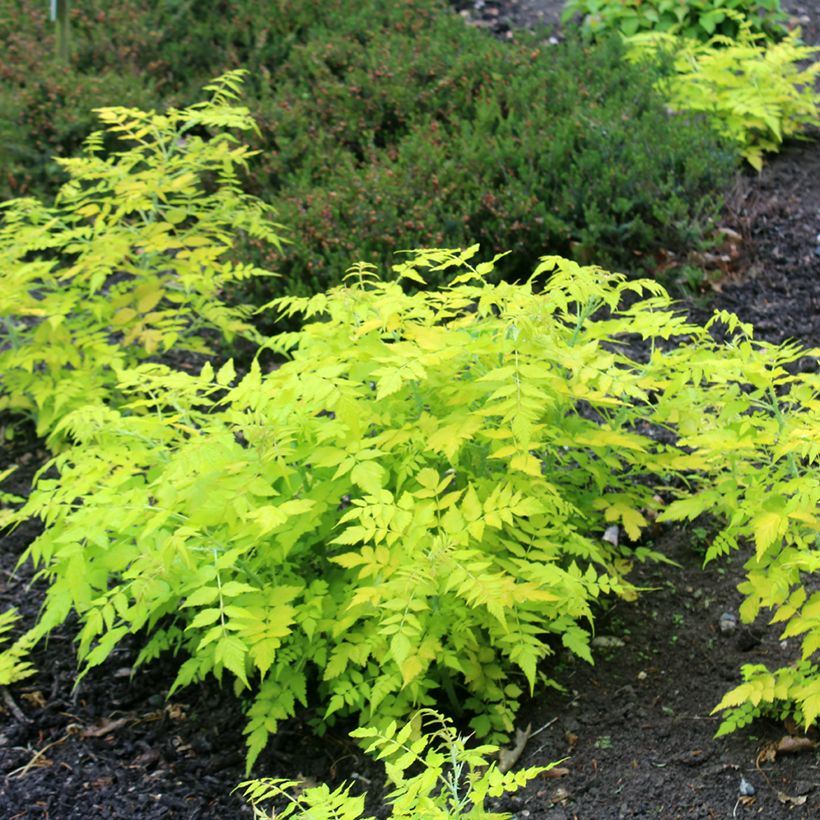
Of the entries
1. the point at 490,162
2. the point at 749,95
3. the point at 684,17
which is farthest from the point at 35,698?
the point at 684,17

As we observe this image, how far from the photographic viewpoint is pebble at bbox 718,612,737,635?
143 inches

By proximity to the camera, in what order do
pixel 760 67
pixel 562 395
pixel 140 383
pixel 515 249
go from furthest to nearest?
pixel 760 67
pixel 515 249
pixel 140 383
pixel 562 395

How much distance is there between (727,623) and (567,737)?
0.72 meters

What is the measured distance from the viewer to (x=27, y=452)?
5105 millimetres

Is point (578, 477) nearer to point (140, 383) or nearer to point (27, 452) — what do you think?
point (140, 383)

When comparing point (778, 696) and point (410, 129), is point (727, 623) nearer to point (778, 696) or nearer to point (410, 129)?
point (778, 696)

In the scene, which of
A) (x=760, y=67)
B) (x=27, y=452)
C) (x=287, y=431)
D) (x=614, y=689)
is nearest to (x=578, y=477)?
(x=614, y=689)

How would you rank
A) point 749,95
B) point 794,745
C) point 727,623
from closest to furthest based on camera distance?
point 794,745 → point 727,623 → point 749,95

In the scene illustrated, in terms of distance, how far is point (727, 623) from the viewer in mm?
3656

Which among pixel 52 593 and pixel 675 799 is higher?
pixel 52 593

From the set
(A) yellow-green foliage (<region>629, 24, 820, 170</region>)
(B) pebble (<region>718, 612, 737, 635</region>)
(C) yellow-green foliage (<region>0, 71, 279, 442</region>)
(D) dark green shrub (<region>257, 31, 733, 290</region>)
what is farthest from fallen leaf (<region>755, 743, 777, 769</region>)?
(A) yellow-green foliage (<region>629, 24, 820, 170</region>)

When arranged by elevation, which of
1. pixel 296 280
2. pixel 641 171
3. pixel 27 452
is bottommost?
pixel 27 452

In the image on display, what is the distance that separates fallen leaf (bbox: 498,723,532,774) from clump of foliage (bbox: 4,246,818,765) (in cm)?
5

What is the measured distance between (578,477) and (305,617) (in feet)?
3.49
